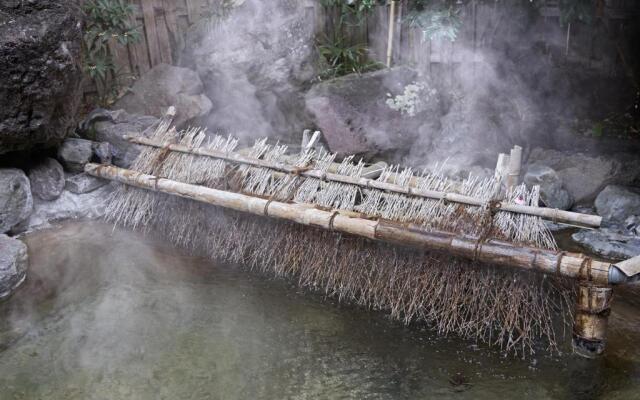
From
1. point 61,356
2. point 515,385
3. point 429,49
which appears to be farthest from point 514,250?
point 429,49

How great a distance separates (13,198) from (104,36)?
10.6ft

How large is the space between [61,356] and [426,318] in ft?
9.30

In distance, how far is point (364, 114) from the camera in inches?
294

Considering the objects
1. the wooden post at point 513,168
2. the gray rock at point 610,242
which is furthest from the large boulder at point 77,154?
the gray rock at point 610,242

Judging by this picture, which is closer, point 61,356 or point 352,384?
point 352,384

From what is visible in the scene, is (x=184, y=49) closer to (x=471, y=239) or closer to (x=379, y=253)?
(x=379, y=253)

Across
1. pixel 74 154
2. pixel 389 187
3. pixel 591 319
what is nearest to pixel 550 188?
pixel 389 187

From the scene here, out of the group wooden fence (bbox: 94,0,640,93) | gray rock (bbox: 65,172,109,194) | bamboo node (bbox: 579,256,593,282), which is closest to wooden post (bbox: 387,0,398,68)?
wooden fence (bbox: 94,0,640,93)

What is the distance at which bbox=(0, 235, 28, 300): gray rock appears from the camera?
4.77m

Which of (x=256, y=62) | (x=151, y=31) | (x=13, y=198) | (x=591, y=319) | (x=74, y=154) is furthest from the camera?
(x=151, y=31)

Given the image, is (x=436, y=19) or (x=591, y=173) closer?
(x=591, y=173)

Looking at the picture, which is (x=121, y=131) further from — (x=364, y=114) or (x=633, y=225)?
(x=633, y=225)

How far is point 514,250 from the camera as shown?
3756 mm

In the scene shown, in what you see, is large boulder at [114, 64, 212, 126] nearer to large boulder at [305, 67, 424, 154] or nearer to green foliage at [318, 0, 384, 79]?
large boulder at [305, 67, 424, 154]
